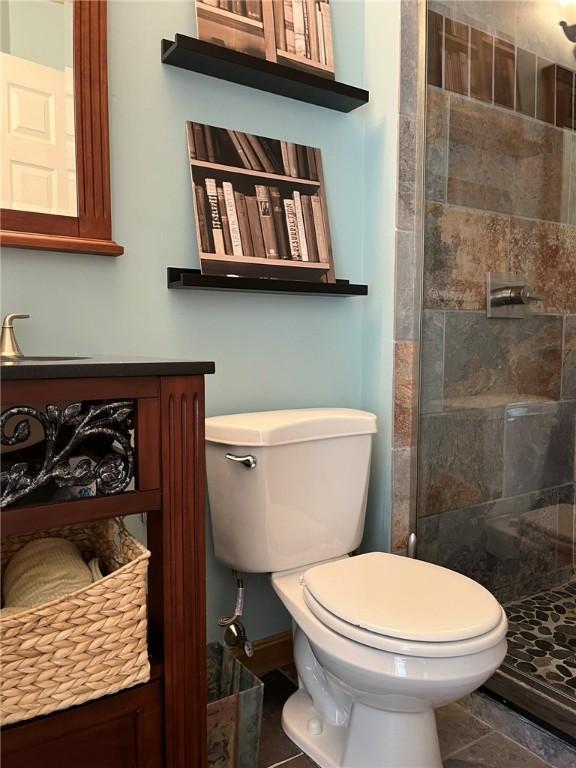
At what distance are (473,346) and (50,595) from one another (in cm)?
139

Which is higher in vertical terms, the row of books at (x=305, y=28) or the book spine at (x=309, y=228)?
the row of books at (x=305, y=28)

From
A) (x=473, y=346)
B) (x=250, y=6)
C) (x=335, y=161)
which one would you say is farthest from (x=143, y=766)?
(x=250, y=6)

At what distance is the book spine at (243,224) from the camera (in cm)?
166

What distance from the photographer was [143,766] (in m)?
1.07

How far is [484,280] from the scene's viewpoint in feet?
6.23

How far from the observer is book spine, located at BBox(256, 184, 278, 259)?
1704 millimetres

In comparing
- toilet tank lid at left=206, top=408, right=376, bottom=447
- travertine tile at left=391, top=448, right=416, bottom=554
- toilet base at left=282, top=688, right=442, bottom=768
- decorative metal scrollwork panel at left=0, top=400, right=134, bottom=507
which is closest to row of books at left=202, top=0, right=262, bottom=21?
toilet tank lid at left=206, top=408, right=376, bottom=447

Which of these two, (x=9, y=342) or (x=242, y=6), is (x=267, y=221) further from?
(x=9, y=342)

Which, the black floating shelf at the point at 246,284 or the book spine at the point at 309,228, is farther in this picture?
the book spine at the point at 309,228

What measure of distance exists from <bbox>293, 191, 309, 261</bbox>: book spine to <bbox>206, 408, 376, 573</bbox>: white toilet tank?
0.46 m

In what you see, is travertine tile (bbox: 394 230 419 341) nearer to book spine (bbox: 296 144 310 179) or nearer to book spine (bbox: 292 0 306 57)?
book spine (bbox: 296 144 310 179)

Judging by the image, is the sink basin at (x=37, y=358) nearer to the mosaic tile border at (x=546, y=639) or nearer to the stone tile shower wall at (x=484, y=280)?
the stone tile shower wall at (x=484, y=280)

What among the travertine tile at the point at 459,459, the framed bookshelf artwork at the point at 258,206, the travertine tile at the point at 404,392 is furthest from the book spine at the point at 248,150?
the travertine tile at the point at 459,459

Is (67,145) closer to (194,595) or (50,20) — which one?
(50,20)
